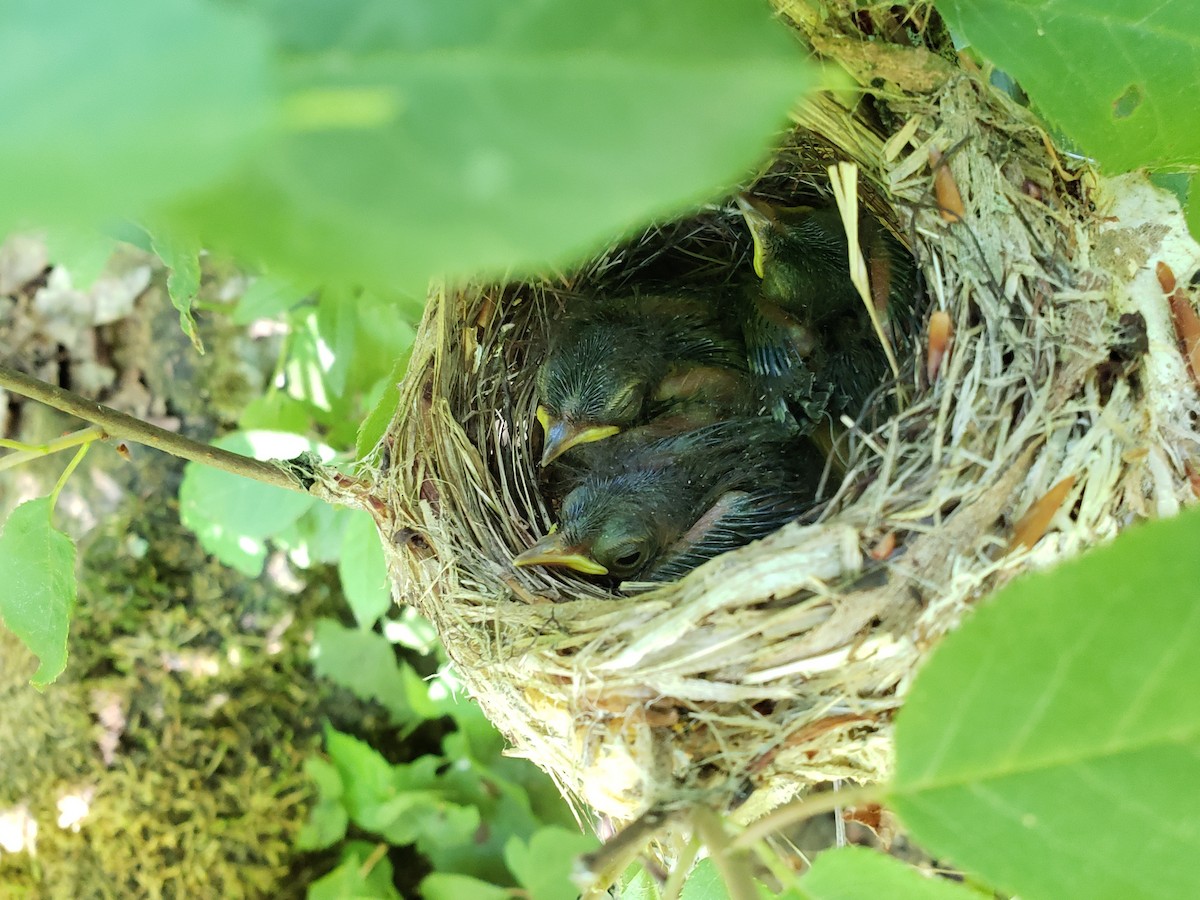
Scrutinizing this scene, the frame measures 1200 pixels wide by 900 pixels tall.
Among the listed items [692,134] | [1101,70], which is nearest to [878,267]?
[1101,70]

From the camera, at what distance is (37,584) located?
82 centimetres

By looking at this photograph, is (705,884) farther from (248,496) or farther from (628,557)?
(248,496)

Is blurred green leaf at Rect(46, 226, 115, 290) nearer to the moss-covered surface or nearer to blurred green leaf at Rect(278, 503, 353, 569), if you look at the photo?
blurred green leaf at Rect(278, 503, 353, 569)

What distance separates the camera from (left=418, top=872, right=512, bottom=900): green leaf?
1.40m

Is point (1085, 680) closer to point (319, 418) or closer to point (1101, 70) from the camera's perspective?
point (1101, 70)

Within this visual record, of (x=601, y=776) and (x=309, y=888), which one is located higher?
(x=601, y=776)

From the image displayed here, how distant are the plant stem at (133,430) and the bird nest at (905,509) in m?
0.13

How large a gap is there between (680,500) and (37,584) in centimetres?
75

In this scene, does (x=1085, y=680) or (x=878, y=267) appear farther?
(x=878, y=267)

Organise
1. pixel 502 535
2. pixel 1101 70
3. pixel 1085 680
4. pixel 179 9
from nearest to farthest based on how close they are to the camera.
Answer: pixel 179 9 < pixel 1085 680 < pixel 1101 70 < pixel 502 535

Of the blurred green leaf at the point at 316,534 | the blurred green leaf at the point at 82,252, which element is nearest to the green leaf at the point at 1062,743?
the blurred green leaf at the point at 82,252

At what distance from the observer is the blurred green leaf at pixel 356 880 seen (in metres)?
1.53

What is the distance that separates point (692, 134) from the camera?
23cm

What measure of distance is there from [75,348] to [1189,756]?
1.82m
